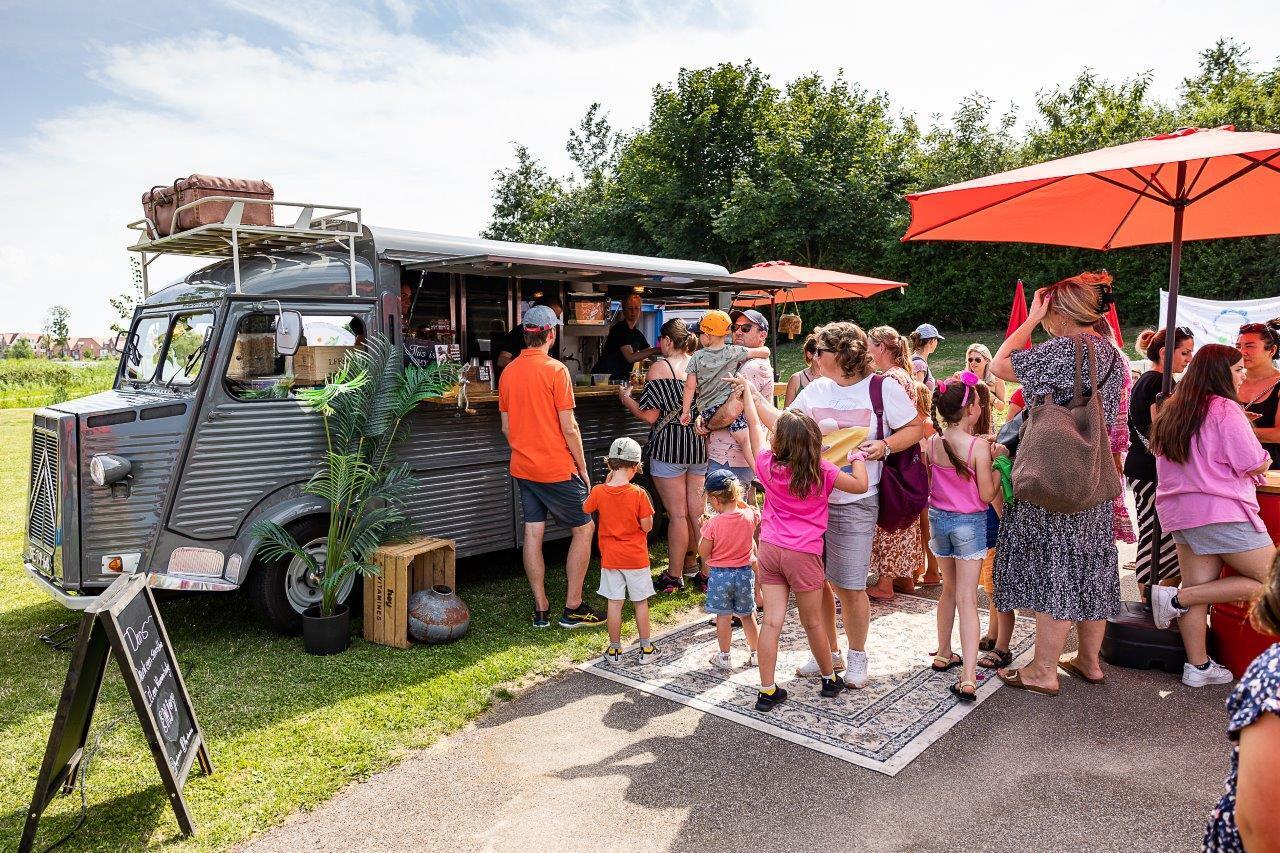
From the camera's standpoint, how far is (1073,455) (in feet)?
13.8

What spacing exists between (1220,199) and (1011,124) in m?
26.3

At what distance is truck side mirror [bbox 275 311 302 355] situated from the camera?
17.6ft

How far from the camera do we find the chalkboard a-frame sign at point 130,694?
325cm

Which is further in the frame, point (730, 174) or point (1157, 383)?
point (730, 174)

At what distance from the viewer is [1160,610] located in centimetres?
482

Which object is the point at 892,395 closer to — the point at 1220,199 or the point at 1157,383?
the point at 1157,383

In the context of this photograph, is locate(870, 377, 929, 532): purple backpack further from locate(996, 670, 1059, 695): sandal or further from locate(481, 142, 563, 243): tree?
locate(481, 142, 563, 243): tree

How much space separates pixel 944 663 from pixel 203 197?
566cm

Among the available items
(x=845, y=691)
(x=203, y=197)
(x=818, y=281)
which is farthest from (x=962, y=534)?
(x=818, y=281)

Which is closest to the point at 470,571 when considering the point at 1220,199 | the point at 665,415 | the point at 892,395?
the point at 665,415

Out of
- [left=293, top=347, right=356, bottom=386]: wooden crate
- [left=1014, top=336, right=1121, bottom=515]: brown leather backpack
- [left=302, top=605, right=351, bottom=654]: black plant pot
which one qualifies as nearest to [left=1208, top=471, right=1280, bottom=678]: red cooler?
[left=1014, top=336, right=1121, bottom=515]: brown leather backpack

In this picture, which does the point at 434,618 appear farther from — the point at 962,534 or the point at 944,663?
the point at 962,534

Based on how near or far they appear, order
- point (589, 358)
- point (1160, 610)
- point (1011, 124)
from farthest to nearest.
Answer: point (1011, 124)
point (589, 358)
point (1160, 610)

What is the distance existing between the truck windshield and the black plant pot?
5.86ft
